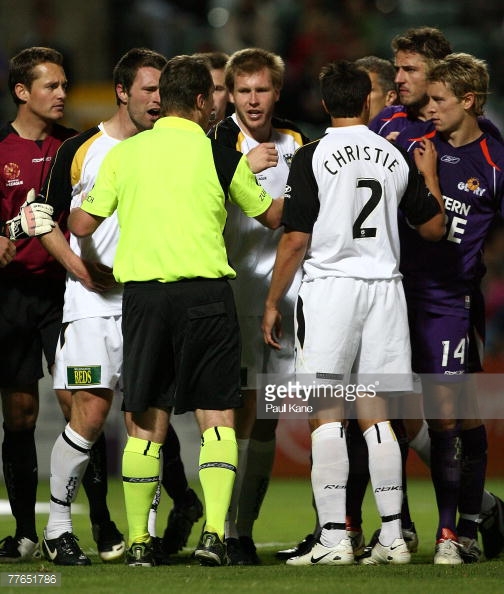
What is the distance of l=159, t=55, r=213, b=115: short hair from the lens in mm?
5766

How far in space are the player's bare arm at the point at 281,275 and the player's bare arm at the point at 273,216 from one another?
0.07 m

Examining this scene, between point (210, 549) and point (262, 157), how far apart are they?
72.8 inches

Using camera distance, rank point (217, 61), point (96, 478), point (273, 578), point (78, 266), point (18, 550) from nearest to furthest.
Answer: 1. point (273, 578)
2. point (78, 266)
3. point (18, 550)
4. point (96, 478)
5. point (217, 61)

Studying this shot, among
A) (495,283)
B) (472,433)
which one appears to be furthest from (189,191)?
(495,283)

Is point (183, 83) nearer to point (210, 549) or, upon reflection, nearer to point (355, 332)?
point (355, 332)

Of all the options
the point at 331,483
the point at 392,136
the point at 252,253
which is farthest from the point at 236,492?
the point at 392,136

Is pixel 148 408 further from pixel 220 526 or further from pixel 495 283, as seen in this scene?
pixel 495 283

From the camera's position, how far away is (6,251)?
6.18 m

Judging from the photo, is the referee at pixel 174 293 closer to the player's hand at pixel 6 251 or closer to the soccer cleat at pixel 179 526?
the player's hand at pixel 6 251

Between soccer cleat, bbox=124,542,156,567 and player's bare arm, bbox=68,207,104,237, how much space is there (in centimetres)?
143

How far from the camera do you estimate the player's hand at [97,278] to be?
616cm

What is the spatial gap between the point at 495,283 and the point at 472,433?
21.9ft

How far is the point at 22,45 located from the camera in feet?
48.0

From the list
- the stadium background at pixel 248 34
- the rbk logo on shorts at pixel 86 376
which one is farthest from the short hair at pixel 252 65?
the stadium background at pixel 248 34
